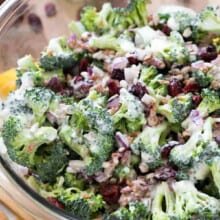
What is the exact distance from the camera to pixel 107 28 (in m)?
1.45

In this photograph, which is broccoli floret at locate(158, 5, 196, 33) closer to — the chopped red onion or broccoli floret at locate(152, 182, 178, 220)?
the chopped red onion

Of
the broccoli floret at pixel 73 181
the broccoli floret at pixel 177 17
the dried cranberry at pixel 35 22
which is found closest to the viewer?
the broccoli floret at pixel 73 181

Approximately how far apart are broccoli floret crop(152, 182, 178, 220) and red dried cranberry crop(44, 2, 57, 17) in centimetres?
60

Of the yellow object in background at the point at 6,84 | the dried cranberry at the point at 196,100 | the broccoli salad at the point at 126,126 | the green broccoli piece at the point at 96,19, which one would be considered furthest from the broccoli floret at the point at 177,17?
the yellow object in background at the point at 6,84

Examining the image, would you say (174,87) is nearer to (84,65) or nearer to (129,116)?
(129,116)

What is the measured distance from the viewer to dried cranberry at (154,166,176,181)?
1.12 m

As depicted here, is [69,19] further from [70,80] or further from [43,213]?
[43,213]

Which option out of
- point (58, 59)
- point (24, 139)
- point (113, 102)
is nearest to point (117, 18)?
point (58, 59)

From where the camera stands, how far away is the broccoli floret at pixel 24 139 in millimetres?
1170

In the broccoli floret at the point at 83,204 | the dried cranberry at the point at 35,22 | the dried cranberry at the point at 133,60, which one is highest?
the dried cranberry at the point at 35,22

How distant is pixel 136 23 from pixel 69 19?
0.73ft

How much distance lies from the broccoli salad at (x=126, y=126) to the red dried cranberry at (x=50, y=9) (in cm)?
22

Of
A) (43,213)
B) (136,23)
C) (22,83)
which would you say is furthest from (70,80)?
(43,213)

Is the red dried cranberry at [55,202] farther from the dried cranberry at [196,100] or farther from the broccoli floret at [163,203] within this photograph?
the dried cranberry at [196,100]
